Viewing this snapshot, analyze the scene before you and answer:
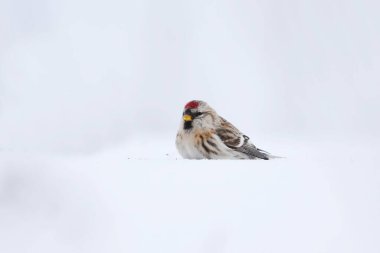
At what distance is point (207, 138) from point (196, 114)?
0.25m

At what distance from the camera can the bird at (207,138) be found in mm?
5281

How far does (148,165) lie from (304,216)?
46.6 inches

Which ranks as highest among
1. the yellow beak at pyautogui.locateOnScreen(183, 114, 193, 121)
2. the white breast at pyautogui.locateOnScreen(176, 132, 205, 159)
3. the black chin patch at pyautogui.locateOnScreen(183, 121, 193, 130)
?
the yellow beak at pyautogui.locateOnScreen(183, 114, 193, 121)

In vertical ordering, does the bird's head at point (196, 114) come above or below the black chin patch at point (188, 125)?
above

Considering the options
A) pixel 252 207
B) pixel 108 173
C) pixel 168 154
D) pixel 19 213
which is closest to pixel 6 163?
pixel 19 213

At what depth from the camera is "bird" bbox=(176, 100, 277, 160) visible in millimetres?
5281

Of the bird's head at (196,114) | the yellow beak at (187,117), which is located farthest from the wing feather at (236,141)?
the yellow beak at (187,117)

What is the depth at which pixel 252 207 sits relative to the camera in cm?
351

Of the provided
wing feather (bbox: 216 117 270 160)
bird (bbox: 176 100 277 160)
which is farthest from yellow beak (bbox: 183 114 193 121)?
wing feather (bbox: 216 117 270 160)

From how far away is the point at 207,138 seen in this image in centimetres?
532

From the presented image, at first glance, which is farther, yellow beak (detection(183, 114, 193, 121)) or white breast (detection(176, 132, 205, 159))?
yellow beak (detection(183, 114, 193, 121))

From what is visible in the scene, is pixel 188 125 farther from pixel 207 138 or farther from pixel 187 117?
pixel 207 138

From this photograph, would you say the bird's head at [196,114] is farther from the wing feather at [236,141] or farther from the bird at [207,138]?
the wing feather at [236,141]

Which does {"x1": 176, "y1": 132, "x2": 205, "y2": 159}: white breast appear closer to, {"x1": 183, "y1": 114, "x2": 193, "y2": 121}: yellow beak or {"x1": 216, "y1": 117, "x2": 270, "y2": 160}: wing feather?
{"x1": 183, "y1": 114, "x2": 193, "y2": 121}: yellow beak
